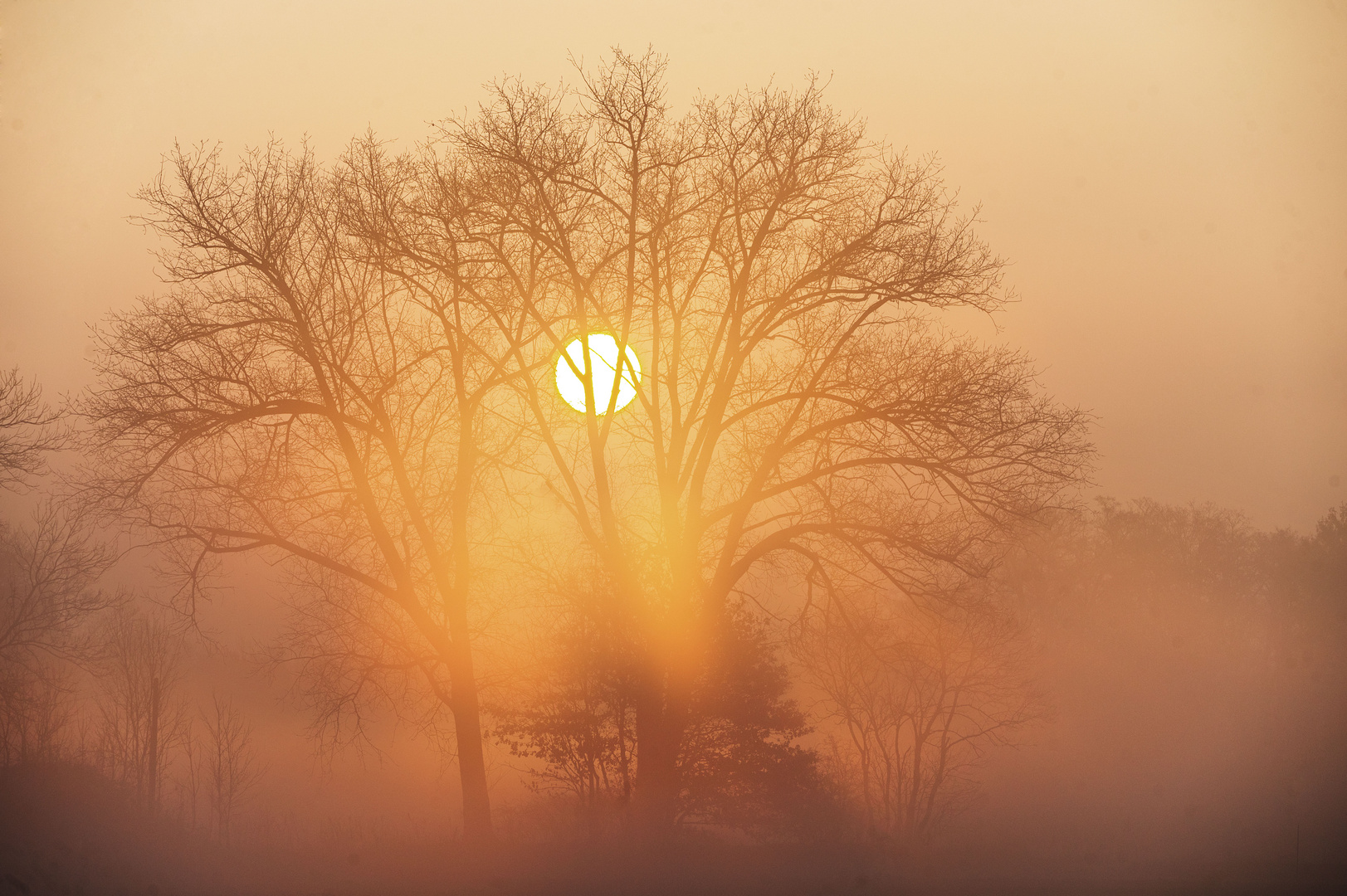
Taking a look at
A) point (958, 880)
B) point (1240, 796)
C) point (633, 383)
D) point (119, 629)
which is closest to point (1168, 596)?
point (1240, 796)

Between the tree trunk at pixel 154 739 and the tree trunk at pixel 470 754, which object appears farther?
the tree trunk at pixel 154 739

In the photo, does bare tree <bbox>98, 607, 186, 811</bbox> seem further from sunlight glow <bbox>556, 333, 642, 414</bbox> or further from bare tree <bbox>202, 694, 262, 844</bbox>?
sunlight glow <bbox>556, 333, 642, 414</bbox>

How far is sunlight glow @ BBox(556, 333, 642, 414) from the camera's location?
12.0 meters

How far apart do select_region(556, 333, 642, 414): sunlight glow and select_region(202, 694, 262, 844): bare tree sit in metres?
25.7

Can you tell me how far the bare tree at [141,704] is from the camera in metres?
30.6

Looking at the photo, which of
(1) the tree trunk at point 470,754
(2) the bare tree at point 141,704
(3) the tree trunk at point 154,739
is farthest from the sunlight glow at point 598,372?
(3) the tree trunk at point 154,739

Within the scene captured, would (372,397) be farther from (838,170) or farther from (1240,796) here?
(1240,796)

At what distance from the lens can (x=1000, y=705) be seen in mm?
21266

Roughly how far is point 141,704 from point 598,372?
28616 mm

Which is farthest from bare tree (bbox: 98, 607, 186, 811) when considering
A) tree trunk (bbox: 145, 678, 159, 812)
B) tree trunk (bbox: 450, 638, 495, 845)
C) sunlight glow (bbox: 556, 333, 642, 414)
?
sunlight glow (bbox: 556, 333, 642, 414)

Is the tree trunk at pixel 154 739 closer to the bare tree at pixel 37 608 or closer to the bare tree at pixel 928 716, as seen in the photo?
the bare tree at pixel 37 608

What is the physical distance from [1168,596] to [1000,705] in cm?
1063

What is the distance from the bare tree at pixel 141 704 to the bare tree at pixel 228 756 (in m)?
1.65

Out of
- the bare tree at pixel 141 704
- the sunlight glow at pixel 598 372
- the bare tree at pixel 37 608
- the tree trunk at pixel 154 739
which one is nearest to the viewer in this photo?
the sunlight glow at pixel 598 372
